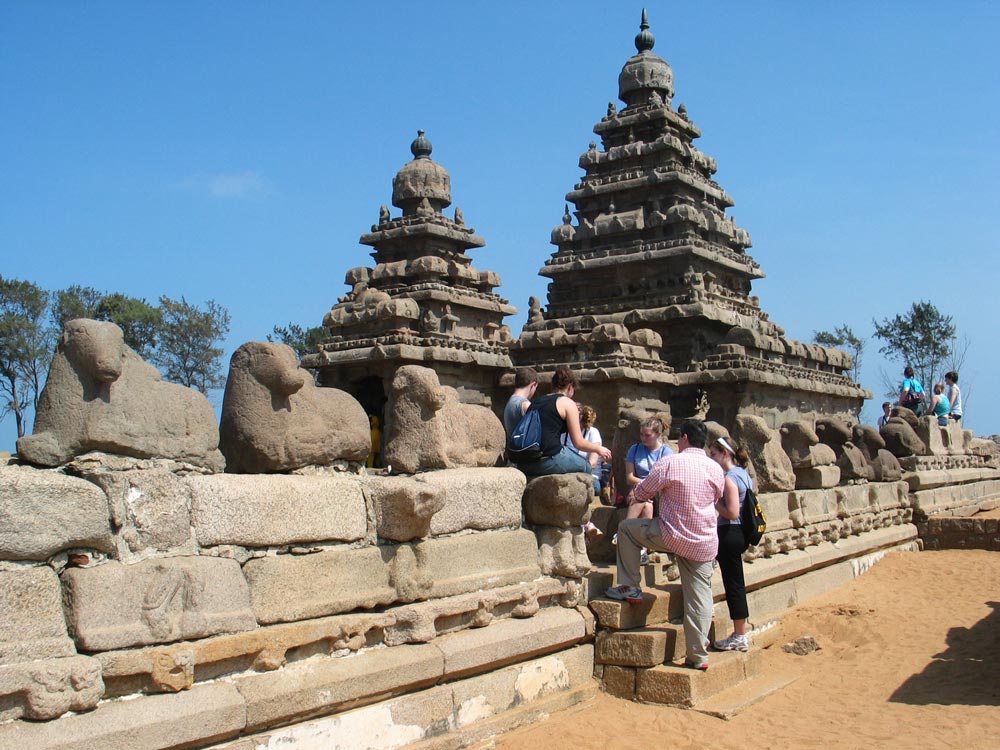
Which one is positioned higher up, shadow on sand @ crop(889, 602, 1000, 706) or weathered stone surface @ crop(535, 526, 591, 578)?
weathered stone surface @ crop(535, 526, 591, 578)

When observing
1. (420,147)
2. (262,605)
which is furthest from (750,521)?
(420,147)

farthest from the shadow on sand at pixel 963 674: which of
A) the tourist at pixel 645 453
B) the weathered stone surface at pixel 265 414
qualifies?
the weathered stone surface at pixel 265 414

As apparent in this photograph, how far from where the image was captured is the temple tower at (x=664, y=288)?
57.2 ft

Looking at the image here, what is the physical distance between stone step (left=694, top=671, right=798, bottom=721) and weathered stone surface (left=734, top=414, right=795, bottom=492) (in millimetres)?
2618

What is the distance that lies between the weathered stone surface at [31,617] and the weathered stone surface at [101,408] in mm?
521

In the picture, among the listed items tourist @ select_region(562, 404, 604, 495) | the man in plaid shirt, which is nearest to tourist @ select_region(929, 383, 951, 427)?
tourist @ select_region(562, 404, 604, 495)

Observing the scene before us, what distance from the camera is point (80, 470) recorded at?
13.9 ft

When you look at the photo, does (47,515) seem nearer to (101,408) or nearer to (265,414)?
(101,408)

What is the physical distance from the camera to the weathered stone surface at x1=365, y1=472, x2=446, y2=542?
17.4 feet

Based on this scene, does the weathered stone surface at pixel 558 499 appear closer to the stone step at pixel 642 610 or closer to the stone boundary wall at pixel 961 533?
the stone step at pixel 642 610

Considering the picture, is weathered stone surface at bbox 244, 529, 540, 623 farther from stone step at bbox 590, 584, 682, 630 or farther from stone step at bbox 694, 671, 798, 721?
stone step at bbox 694, 671, 798, 721

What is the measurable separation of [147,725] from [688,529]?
3602 mm

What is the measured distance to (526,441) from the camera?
6.57m

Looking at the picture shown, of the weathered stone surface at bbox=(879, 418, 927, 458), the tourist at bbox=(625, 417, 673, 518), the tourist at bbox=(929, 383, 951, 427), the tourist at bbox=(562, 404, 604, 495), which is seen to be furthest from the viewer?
the tourist at bbox=(929, 383, 951, 427)
